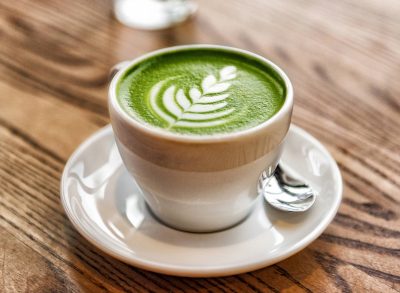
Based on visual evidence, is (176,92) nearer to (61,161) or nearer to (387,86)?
(61,161)

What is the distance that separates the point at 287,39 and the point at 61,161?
0.58m

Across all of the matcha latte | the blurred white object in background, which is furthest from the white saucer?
the blurred white object in background

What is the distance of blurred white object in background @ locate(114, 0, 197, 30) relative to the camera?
126cm

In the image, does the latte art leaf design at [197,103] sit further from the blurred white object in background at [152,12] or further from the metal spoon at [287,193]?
the blurred white object in background at [152,12]

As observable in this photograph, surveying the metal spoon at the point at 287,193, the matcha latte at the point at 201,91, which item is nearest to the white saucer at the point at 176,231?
the metal spoon at the point at 287,193

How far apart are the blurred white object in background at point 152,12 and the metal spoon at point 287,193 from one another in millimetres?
574

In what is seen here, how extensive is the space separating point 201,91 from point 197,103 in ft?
0.10

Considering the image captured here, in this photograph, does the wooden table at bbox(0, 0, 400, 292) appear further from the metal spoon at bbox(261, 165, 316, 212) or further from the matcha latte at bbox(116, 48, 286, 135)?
the matcha latte at bbox(116, 48, 286, 135)

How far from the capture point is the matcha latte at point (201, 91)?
2.22 ft

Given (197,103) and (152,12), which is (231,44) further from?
(197,103)

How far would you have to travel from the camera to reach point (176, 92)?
73 cm

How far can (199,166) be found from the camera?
63 centimetres

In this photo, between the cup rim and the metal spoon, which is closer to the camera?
the cup rim

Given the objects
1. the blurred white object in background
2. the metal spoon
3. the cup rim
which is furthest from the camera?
the blurred white object in background
